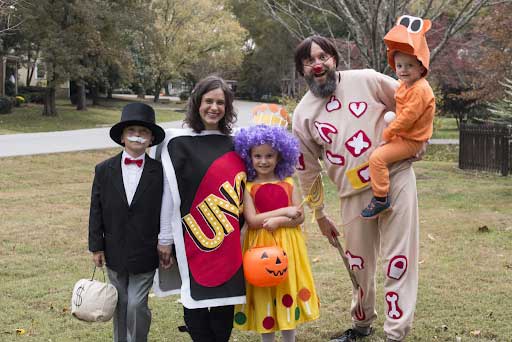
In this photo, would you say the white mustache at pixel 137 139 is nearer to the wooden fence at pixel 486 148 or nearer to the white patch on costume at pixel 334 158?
the white patch on costume at pixel 334 158

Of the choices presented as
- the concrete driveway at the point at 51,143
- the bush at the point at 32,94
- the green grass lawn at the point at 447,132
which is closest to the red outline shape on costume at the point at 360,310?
the concrete driveway at the point at 51,143

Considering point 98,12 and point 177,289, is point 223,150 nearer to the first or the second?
point 177,289

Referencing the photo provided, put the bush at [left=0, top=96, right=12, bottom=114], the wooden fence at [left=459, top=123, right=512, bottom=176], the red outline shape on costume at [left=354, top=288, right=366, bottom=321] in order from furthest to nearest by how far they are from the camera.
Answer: the bush at [left=0, top=96, right=12, bottom=114], the wooden fence at [left=459, top=123, right=512, bottom=176], the red outline shape on costume at [left=354, top=288, right=366, bottom=321]

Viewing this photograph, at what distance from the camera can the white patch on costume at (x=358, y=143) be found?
3980mm

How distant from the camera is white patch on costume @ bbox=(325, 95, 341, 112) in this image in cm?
405

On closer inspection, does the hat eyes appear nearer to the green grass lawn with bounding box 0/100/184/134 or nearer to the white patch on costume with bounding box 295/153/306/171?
the white patch on costume with bounding box 295/153/306/171

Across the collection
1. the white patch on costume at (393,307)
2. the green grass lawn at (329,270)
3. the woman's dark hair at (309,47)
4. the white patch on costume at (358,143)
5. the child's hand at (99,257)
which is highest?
the woman's dark hair at (309,47)

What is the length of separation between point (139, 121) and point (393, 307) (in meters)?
1.93

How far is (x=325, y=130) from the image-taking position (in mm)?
4066

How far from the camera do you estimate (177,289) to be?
394cm

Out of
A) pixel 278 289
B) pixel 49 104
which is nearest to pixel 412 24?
pixel 278 289

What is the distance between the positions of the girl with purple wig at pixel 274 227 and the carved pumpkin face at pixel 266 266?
149 millimetres

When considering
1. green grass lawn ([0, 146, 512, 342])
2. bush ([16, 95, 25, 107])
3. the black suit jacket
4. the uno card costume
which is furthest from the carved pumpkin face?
bush ([16, 95, 25, 107])

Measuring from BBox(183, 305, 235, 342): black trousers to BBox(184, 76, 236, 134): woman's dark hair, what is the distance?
3.50ft
